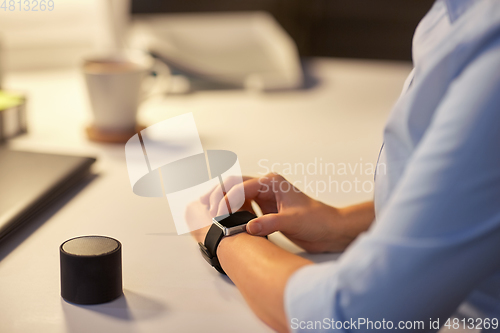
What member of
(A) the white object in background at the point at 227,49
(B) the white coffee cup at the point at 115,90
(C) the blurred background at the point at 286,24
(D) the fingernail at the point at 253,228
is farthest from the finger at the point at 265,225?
(C) the blurred background at the point at 286,24

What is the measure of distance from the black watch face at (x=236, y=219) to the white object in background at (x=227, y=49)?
29.0 inches

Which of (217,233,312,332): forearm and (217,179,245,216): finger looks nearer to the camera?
(217,233,312,332): forearm

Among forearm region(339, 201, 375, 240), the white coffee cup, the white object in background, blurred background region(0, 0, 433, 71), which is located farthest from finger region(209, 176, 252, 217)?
blurred background region(0, 0, 433, 71)

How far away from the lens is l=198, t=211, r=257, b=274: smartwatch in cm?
51

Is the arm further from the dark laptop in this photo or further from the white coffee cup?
the white coffee cup

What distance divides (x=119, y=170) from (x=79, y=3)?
0.85 metres

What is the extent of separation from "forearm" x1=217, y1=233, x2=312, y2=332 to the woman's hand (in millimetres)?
Result: 45

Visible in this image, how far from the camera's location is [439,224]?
323 mm

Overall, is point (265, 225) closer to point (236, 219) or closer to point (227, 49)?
point (236, 219)

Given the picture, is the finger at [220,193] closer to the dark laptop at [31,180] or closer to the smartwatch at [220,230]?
the smartwatch at [220,230]

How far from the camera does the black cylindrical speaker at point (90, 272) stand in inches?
16.9

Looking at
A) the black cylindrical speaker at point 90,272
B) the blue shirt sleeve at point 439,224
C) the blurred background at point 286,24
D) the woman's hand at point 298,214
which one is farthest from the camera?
the blurred background at point 286,24

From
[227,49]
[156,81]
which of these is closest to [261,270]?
[156,81]

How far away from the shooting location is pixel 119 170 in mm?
769
